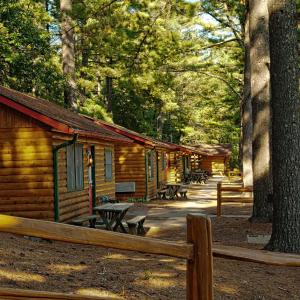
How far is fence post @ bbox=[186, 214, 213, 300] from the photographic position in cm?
321

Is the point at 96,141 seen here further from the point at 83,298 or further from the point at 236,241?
the point at 83,298

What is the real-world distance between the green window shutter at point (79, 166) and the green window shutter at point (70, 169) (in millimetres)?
361

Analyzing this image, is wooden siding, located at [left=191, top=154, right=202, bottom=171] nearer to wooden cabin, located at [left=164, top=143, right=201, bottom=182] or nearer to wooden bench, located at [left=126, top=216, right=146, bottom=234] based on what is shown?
wooden cabin, located at [left=164, top=143, right=201, bottom=182]

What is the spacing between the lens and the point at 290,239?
30.5ft

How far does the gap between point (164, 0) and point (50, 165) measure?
7.74 metres

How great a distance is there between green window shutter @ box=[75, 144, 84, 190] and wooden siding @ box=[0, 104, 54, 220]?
2.46m

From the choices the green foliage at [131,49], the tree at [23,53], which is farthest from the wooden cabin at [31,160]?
the tree at [23,53]

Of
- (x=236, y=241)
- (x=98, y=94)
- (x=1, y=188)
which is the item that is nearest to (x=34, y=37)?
(x=1, y=188)

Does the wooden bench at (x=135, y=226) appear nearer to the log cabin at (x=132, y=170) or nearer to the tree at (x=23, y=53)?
the tree at (x=23, y=53)

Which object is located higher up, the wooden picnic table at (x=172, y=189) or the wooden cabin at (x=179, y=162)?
the wooden cabin at (x=179, y=162)

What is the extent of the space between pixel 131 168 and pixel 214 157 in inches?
1497

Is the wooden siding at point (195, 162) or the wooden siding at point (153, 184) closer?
the wooden siding at point (153, 184)

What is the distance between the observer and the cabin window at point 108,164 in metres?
20.1

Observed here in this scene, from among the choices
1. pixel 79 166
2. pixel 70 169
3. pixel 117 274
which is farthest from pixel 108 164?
pixel 117 274
